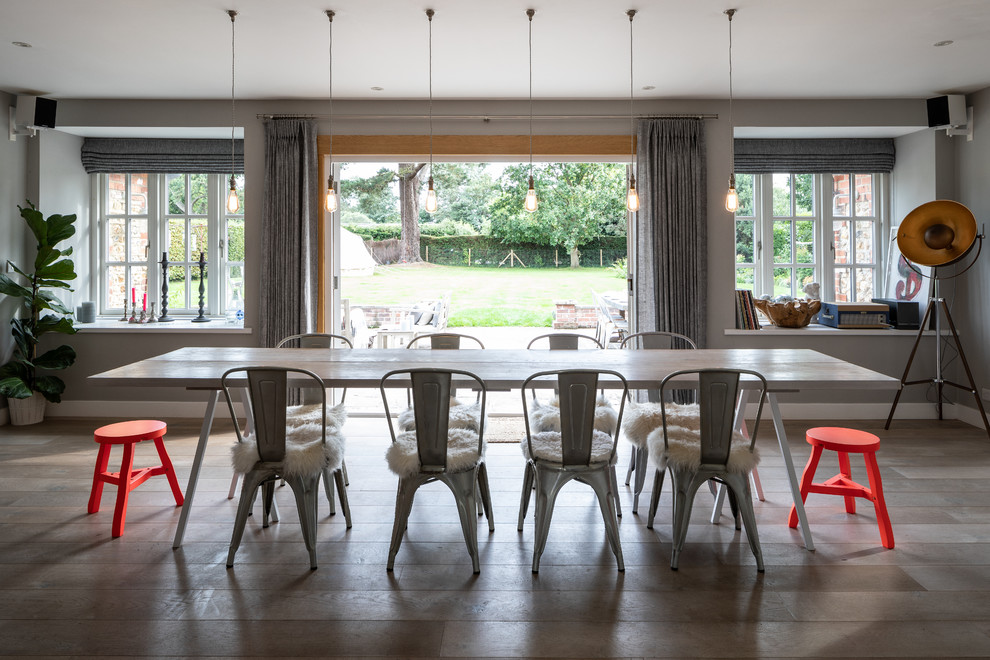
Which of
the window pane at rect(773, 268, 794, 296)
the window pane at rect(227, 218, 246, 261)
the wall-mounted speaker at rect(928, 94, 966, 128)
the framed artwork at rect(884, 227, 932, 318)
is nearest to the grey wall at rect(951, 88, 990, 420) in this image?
the wall-mounted speaker at rect(928, 94, 966, 128)

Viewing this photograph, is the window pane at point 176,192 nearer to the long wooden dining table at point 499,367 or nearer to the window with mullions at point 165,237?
the window with mullions at point 165,237

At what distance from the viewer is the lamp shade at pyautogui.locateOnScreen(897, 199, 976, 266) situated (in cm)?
502

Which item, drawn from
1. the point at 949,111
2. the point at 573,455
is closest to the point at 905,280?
the point at 949,111

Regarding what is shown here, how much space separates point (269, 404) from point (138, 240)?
4.33 m

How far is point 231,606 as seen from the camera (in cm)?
260

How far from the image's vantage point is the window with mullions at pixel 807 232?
20.9 feet

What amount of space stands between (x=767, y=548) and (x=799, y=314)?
3138 millimetres

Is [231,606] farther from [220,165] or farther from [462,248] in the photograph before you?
[462,248]

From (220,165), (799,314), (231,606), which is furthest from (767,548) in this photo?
(220,165)

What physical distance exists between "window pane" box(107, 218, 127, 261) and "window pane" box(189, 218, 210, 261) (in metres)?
0.57

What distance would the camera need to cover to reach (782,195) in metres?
6.38

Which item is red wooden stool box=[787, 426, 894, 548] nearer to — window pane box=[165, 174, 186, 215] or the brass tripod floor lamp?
the brass tripod floor lamp

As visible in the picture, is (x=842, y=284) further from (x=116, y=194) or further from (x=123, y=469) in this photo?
(x=116, y=194)

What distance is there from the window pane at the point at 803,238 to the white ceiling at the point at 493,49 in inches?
46.9
